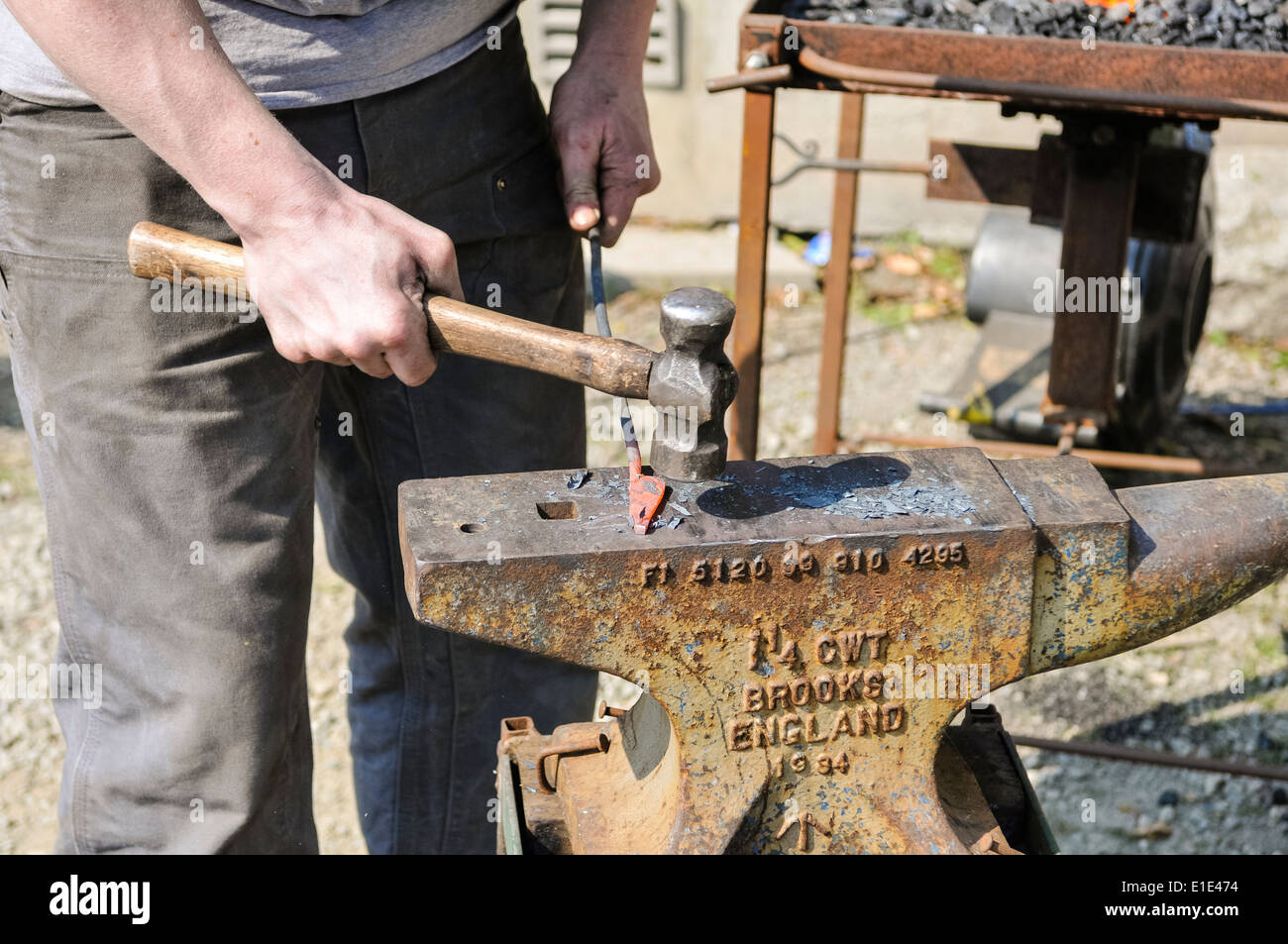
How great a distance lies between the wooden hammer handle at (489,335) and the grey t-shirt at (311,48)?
0.71 ft

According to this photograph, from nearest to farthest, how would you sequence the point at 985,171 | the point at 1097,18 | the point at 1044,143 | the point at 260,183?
the point at 260,183, the point at 1097,18, the point at 1044,143, the point at 985,171

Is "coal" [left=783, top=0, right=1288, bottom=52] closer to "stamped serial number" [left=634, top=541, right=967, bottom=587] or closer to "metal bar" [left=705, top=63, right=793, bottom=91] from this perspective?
"metal bar" [left=705, top=63, right=793, bottom=91]

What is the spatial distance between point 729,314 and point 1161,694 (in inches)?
86.9

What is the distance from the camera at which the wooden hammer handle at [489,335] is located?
1403 millimetres

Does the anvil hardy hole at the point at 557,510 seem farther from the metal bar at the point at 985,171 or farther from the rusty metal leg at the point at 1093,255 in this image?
the metal bar at the point at 985,171

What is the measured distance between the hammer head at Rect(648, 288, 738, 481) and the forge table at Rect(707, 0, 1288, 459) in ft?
3.77

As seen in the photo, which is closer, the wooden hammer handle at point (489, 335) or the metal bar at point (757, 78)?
the wooden hammer handle at point (489, 335)

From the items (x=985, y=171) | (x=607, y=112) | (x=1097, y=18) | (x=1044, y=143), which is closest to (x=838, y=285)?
(x=985, y=171)

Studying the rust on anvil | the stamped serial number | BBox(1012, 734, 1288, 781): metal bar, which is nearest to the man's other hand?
the rust on anvil

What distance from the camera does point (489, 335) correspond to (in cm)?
144

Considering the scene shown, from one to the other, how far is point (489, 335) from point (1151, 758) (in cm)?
185

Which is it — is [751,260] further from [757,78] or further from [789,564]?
[789,564]

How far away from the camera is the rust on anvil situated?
1298 millimetres

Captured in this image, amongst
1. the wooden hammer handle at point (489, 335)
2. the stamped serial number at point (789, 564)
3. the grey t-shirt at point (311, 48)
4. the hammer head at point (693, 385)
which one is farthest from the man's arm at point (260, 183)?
the stamped serial number at point (789, 564)
